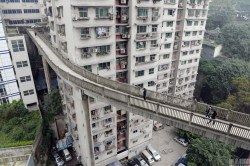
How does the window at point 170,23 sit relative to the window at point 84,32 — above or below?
above

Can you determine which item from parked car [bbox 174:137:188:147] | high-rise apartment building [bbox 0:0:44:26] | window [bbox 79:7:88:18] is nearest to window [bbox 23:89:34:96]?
window [bbox 79:7:88:18]

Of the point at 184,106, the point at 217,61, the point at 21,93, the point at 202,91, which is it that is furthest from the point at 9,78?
the point at 217,61

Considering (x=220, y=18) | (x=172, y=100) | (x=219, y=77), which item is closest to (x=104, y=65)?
(x=172, y=100)

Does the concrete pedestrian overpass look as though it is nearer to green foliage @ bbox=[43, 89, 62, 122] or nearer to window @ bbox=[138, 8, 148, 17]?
window @ bbox=[138, 8, 148, 17]

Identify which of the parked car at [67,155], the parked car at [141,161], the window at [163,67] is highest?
the window at [163,67]

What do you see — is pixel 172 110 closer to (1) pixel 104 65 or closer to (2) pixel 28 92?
(1) pixel 104 65

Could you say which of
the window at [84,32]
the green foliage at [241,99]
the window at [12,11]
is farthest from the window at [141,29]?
the window at [12,11]

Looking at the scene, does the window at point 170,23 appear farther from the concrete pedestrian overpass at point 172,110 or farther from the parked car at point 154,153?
the parked car at point 154,153
